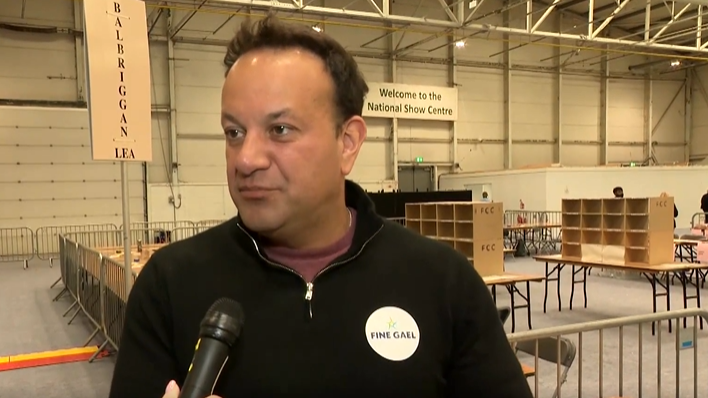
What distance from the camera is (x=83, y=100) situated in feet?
47.9

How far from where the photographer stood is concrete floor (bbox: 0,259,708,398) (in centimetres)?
457

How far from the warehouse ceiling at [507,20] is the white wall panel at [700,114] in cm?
138

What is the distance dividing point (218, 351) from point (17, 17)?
1608 centimetres

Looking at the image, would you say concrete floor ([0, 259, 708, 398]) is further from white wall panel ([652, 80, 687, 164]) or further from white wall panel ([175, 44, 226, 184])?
white wall panel ([652, 80, 687, 164])

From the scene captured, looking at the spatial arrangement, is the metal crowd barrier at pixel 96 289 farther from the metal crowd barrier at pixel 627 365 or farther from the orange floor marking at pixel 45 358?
the metal crowd barrier at pixel 627 365

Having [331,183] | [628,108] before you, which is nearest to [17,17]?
[331,183]

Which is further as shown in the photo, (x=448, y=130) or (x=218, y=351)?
(x=448, y=130)

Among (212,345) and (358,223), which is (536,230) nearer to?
(358,223)

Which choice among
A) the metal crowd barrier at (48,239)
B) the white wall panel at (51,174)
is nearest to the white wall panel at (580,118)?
the white wall panel at (51,174)

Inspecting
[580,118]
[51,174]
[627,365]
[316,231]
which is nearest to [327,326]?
[316,231]

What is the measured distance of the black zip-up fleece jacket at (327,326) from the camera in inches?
43.6

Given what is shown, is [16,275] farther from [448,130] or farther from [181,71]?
[448,130]

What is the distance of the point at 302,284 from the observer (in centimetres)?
118

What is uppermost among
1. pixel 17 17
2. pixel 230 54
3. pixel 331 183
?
pixel 17 17
